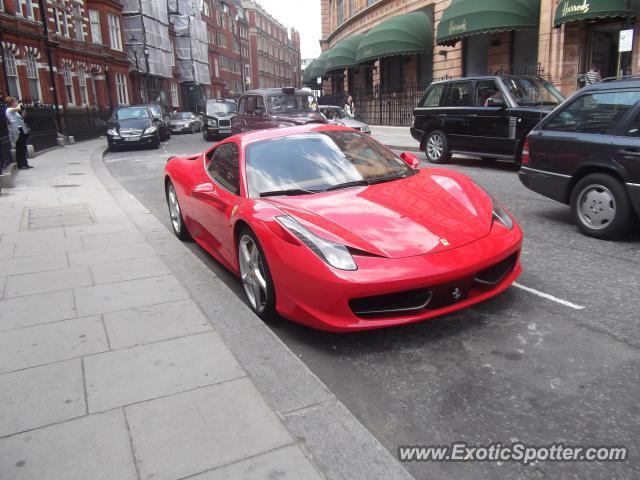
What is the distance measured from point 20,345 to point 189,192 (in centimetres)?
239

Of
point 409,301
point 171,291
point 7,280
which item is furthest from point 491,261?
point 7,280

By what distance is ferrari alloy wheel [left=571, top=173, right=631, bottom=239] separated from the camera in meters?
5.45

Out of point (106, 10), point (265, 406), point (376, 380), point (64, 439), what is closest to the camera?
point (64, 439)

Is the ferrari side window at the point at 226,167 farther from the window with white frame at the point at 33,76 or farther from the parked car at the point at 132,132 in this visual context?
→ the window with white frame at the point at 33,76

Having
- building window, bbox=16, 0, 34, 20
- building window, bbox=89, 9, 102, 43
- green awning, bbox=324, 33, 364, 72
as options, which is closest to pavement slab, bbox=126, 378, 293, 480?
building window, bbox=16, 0, 34, 20

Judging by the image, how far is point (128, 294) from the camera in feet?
14.5

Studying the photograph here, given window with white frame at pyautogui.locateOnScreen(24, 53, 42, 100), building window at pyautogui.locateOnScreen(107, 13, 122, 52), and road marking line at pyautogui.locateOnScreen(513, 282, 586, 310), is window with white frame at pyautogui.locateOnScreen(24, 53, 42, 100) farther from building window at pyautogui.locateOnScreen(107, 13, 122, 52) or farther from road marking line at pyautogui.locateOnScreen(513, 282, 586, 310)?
road marking line at pyautogui.locateOnScreen(513, 282, 586, 310)

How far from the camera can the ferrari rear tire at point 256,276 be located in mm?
3682

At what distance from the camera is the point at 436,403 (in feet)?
9.20

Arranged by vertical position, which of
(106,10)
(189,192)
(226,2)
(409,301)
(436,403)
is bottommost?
(436,403)

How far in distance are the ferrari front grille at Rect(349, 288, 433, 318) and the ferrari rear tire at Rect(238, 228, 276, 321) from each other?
692mm

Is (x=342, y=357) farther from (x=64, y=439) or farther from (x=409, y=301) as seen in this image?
(x=64, y=439)

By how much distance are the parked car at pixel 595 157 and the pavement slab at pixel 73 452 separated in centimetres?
508

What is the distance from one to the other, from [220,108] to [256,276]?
23188 millimetres
